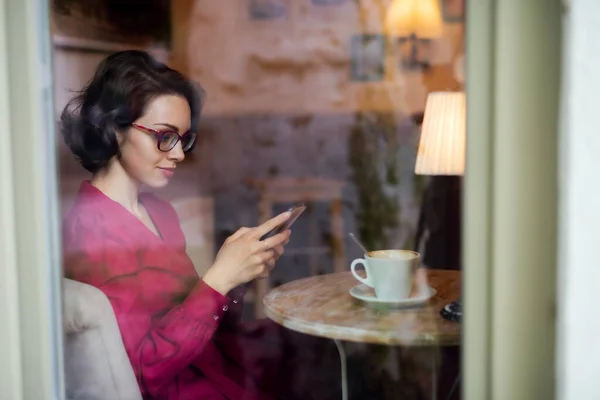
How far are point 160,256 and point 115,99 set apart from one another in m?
0.31

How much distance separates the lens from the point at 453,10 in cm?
80

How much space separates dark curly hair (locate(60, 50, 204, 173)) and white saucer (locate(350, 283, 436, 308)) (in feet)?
1.46

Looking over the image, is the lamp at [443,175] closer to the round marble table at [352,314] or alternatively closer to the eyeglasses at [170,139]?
the round marble table at [352,314]

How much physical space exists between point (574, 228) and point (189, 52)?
0.75 metres

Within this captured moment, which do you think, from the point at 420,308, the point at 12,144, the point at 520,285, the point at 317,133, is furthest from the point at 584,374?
the point at 12,144

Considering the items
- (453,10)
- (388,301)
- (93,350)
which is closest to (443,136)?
(453,10)

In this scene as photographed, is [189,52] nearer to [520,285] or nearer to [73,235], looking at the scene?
[73,235]

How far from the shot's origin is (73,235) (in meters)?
0.99

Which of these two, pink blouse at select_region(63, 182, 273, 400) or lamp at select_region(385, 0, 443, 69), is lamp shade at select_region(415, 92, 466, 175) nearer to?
lamp at select_region(385, 0, 443, 69)

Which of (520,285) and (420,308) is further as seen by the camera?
(420,308)

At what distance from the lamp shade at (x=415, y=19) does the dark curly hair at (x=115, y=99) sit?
383 mm

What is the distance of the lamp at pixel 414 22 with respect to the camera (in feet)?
2.94

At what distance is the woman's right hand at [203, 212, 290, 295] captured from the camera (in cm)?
105

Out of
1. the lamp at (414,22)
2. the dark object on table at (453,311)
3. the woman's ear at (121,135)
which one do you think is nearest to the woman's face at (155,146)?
the woman's ear at (121,135)
